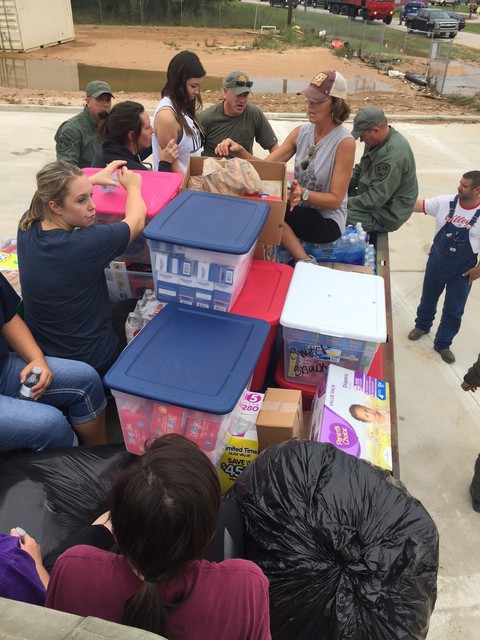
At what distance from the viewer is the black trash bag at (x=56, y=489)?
1748 millimetres

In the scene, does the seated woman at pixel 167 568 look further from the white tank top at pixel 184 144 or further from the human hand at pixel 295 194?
the white tank top at pixel 184 144

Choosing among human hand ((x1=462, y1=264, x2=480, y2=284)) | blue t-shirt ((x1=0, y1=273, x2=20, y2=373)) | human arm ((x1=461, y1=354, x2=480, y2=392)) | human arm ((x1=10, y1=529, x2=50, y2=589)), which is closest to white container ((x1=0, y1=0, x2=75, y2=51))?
human hand ((x1=462, y1=264, x2=480, y2=284))

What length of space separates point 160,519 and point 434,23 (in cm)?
3494

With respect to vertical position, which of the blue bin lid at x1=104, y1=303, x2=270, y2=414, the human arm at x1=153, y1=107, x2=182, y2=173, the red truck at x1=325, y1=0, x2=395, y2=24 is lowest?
the blue bin lid at x1=104, y1=303, x2=270, y2=414

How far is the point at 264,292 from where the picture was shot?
241 centimetres

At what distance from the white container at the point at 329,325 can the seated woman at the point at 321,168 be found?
58 centimetres

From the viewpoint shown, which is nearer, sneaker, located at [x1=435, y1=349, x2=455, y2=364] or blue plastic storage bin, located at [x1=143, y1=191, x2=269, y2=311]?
blue plastic storage bin, located at [x1=143, y1=191, x2=269, y2=311]

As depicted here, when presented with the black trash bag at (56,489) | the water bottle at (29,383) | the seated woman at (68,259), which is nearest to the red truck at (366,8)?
the seated woman at (68,259)

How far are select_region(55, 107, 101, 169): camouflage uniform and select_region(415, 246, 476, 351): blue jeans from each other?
10.2ft

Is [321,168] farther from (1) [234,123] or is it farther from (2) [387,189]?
(1) [234,123]

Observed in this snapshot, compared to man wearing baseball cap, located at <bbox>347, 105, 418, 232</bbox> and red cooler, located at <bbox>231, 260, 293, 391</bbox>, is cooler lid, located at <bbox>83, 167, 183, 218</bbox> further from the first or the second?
man wearing baseball cap, located at <bbox>347, 105, 418, 232</bbox>

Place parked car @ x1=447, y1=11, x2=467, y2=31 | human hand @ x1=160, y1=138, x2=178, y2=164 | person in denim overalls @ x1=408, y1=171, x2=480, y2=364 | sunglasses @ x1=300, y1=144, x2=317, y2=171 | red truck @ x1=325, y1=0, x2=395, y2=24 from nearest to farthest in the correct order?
sunglasses @ x1=300, y1=144, x2=317, y2=171 < human hand @ x1=160, y1=138, x2=178, y2=164 < person in denim overalls @ x1=408, y1=171, x2=480, y2=364 < parked car @ x1=447, y1=11, x2=467, y2=31 < red truck @ x1=325, y1=0, x2=395, y2=24

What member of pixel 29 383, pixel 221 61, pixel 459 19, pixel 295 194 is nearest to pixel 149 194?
pixel 295 194

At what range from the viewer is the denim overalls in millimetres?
3816
